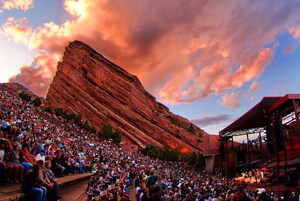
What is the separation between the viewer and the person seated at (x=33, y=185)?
17.7 feet

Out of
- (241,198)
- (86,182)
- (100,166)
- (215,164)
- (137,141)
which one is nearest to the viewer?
(241,198)

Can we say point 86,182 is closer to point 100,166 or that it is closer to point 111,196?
point 100,166

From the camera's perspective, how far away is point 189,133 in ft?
238

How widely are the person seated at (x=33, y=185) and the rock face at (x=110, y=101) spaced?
57.8 metres

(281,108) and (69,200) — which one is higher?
(281,108)

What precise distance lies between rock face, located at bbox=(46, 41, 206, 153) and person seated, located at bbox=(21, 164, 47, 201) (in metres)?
57.8

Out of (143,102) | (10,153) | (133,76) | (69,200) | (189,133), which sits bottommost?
(69,200)

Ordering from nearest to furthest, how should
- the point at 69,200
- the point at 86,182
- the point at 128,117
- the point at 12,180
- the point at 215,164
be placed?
1. the point at 12,180
2. the point at 69,200
3. the point at 86,182
4. the point at 215,164
5. the point at 128,117

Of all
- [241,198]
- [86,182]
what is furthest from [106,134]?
[241,198]

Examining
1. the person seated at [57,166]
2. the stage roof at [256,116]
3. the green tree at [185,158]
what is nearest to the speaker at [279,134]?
the stage roof at [256,116]

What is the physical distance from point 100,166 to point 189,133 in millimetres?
55137

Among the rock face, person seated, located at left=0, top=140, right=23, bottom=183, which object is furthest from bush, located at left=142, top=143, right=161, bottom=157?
person seated, located at left=0, top=140, right=23, bottom=183

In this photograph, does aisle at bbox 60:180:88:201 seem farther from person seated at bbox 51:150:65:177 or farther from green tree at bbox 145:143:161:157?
green tree at bbox 145:143:161:157

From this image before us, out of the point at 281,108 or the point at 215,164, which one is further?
the point at 215,164
